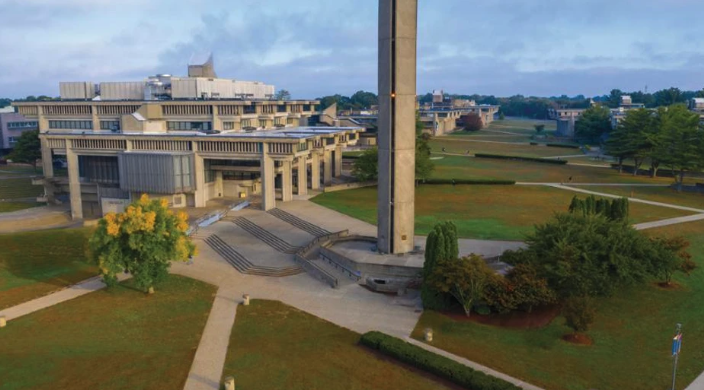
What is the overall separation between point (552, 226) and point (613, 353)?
1064 cm

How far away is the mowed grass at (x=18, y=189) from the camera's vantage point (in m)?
88.9

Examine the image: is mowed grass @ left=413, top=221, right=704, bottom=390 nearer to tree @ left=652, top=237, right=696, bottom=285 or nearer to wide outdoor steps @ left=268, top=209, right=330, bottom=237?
tree @ left=652, top=237, right=696, bottom=285

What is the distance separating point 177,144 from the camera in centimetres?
7100

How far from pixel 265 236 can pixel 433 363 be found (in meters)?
32.3

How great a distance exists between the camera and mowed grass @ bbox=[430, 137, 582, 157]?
13600cm

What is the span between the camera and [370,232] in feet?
186

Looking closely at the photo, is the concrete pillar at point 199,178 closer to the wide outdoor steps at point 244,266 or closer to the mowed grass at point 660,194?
the wide outdoor steps at point 244,266

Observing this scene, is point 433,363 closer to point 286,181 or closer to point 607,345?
point 607,345

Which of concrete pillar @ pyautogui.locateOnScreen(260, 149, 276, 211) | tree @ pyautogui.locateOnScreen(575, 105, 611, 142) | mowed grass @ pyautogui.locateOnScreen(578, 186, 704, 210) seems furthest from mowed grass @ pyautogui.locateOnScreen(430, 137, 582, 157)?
concrete pillar @ pyautogui.locateOnScreen(260, 149, 276, 211)

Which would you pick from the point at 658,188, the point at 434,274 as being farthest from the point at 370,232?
the point at 658,188

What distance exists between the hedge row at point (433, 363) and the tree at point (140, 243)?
654 inches

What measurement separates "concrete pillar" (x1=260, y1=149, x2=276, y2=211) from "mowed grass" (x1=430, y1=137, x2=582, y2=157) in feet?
262

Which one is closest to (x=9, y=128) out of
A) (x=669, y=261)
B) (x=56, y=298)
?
(x=56, y=298)

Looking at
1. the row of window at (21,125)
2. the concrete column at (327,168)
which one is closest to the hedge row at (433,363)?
the concrete column at (327,168)
